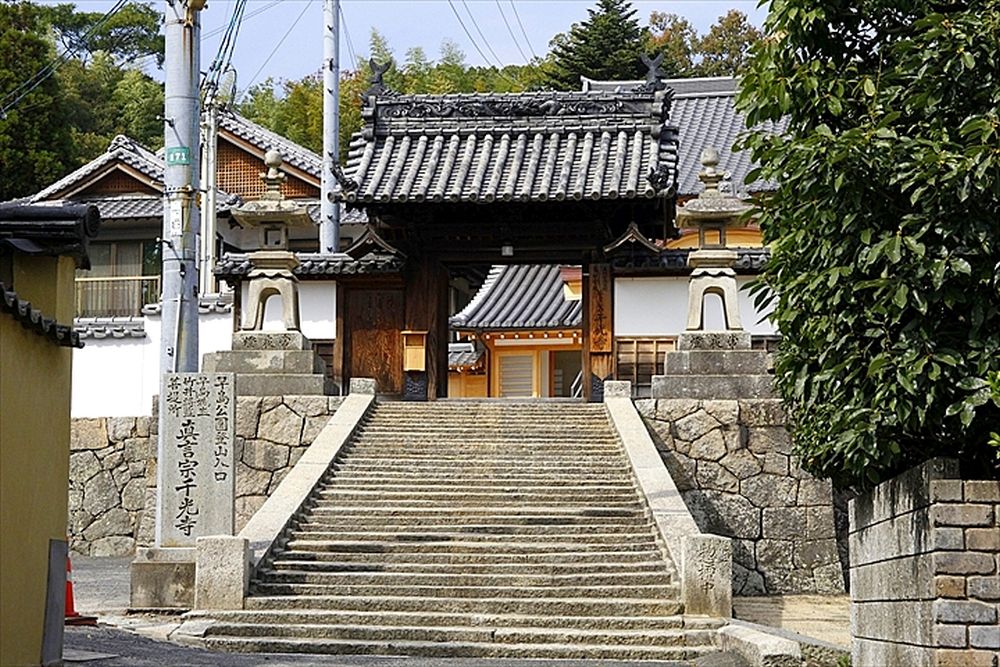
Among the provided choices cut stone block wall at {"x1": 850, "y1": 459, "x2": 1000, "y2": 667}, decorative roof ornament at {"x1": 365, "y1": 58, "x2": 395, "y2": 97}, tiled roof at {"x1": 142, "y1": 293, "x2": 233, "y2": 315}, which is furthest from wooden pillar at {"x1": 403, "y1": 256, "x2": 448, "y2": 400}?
cut stone block wall at {"x1": 850, "y1": 459, "x2": 1000, "y2": 667}

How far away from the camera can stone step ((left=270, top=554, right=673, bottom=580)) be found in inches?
524

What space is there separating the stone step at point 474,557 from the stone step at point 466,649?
173 centimetres

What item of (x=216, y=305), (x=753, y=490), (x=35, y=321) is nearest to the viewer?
(x=35, y=321)

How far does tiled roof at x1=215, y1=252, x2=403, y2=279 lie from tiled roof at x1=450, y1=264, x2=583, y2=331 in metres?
7.29

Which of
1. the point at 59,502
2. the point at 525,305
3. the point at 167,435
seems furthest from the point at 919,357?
the point at 525,305

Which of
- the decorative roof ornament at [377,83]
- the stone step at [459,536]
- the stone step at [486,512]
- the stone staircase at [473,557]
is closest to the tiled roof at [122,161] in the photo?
the decorative roof ornament at [377,83]

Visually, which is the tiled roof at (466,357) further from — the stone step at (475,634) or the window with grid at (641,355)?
the stone step at (475,634)

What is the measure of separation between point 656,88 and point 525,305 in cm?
821

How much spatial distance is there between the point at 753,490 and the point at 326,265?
24.7 ft

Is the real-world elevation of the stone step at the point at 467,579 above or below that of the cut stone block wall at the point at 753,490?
below

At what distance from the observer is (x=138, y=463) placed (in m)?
20.4

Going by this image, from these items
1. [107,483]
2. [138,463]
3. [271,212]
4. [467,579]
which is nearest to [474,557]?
[467,579]

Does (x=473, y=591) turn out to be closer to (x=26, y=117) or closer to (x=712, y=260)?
(x=712, y=260)

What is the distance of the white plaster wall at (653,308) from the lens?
2048cm
